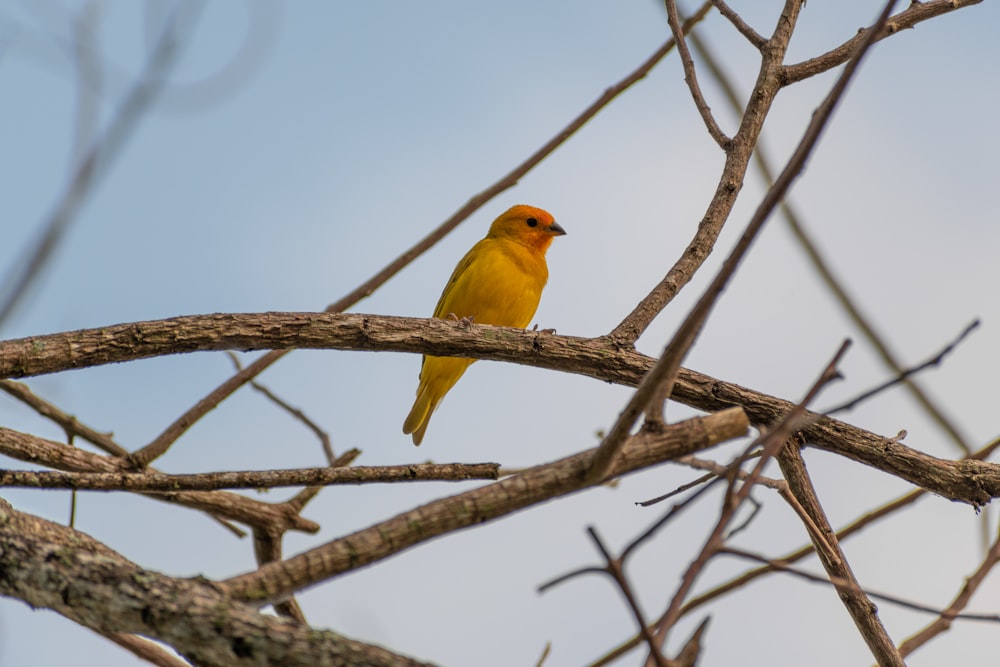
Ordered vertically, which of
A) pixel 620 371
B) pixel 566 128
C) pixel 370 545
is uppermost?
pixel 566 128

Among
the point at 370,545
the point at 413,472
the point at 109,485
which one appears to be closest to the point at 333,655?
the point at 370,545

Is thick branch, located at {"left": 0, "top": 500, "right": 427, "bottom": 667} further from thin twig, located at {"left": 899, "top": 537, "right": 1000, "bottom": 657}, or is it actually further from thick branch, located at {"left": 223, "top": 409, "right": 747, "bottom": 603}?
thin twig, located at {"left": 899, "top": 537, "right": 1000, "bottom": 657}

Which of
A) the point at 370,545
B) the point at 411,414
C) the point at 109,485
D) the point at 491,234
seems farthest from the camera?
the point at 491,234

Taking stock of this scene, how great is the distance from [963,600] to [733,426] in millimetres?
1392

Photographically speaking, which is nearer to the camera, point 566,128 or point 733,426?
point 733,426

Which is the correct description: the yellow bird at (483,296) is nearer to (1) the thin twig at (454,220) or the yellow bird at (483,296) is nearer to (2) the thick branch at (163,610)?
(1) the thin twig at (454,220)

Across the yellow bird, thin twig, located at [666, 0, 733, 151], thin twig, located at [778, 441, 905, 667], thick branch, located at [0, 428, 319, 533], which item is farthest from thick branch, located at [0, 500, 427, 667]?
the yellow bird

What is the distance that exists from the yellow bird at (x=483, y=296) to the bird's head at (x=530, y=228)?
0.14m

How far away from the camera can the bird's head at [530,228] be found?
7656 mm

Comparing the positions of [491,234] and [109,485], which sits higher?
[491,234]

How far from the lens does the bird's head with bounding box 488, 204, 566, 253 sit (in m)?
7.66

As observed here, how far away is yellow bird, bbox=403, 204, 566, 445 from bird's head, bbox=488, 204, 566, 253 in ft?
0.47

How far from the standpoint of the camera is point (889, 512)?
3.83 m

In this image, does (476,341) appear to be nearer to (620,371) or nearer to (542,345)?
(542,345)
